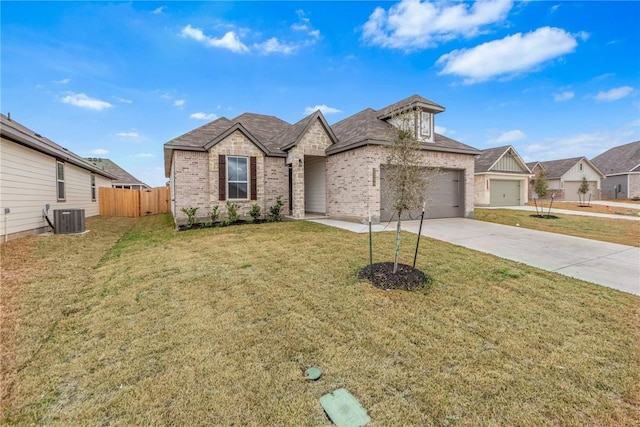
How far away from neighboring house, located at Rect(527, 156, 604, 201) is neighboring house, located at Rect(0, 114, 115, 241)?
37.0m

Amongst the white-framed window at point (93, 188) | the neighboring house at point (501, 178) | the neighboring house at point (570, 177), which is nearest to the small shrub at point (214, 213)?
the white-framed window at point (93, 188)

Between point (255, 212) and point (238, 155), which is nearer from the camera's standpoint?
point (238, 155)

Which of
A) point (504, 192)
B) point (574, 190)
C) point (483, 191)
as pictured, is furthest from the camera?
point (574, 190)

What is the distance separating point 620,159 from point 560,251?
40903 millimetres

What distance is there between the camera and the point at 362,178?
11508 mm

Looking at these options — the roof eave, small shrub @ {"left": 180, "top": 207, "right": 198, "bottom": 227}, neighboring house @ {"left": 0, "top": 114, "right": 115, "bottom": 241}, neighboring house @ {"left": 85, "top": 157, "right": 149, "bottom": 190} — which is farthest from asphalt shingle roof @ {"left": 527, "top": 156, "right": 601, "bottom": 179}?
neighboring house @ {"left": 85, "top": 157, "right": 149, "bottom": 190}

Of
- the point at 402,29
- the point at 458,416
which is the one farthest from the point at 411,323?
the point at 402,29

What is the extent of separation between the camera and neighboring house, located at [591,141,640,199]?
30.1m

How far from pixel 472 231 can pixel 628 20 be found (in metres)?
10.7

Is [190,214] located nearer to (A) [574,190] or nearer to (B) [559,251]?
(B) [559,251]

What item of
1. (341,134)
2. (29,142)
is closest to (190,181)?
(29,142)

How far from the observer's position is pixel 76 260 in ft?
22.3

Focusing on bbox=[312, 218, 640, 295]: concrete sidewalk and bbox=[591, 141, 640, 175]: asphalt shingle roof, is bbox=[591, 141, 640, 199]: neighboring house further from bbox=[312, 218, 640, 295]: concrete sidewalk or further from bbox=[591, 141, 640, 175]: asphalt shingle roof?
bbox=[312, 218, 640, 295]: concrete sidewalk

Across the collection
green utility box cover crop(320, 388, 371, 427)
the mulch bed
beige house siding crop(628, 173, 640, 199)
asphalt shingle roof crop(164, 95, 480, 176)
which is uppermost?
asphalt shingle roof crop(164, 95, 480, 176)
